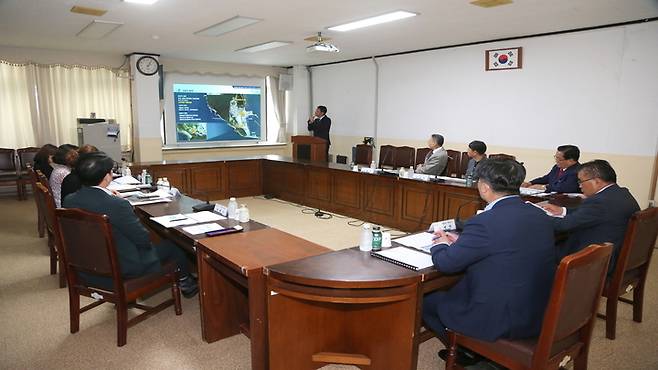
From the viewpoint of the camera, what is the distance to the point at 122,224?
240 cm

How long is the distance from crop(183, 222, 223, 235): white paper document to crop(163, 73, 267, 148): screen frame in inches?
245

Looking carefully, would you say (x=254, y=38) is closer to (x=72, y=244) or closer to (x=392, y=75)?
(x=392, y=75)

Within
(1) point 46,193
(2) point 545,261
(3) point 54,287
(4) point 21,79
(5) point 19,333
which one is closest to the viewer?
(2) point 545,261

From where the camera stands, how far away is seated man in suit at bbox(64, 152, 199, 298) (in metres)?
2.40

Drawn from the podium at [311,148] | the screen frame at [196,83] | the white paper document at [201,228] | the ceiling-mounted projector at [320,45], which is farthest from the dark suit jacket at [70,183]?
the screen frame at [196,83]

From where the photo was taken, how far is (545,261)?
1739 millimetres

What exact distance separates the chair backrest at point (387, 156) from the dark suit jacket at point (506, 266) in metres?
5.11

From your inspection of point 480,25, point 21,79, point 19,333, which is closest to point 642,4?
point 480,25

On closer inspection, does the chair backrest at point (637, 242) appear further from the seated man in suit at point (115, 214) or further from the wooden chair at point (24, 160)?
the wooden chair at point (24, 160)

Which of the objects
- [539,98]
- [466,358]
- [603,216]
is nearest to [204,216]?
[466,358]

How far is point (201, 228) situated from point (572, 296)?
2028 millimetres

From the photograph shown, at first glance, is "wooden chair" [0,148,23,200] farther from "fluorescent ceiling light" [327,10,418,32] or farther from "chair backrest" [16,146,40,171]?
"fluorescent ceiling light" [327,10,418,32]

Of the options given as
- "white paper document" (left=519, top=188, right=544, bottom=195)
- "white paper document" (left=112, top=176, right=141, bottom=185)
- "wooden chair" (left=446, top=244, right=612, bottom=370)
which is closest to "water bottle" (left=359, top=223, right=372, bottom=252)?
"wooden chair" (left=446, top=244, right=612, bottom=370)

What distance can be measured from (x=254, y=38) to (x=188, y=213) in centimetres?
364
